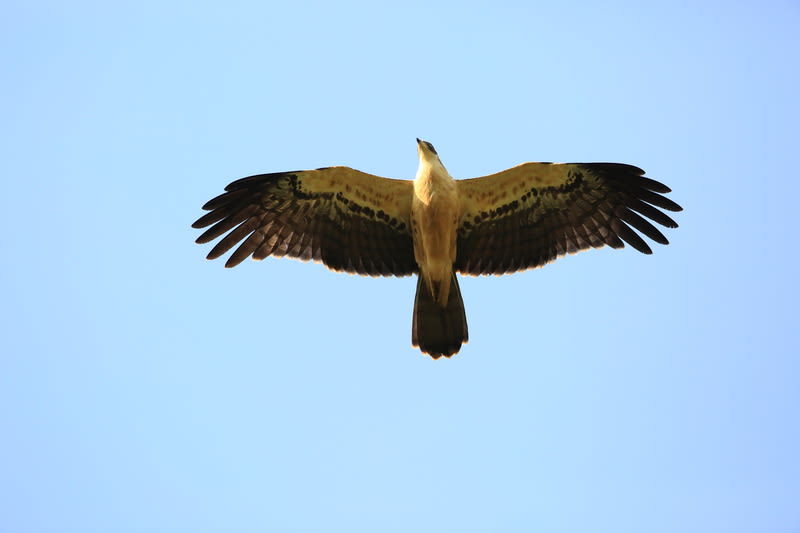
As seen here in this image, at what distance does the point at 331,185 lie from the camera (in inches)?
393

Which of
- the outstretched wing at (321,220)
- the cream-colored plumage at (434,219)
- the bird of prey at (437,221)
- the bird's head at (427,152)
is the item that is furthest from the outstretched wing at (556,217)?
the outstretched wing at (321,220)

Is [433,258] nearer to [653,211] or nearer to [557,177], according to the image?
[557,177]

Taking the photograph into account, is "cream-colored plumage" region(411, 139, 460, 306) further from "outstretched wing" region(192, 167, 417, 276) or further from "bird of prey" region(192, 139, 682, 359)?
"outstretched wing" region(192, 167, 417, 276)

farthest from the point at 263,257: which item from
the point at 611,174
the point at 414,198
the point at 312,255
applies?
the point at 611,174

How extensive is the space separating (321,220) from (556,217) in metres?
3.01

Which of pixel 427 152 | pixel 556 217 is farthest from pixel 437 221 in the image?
pixel 556 217

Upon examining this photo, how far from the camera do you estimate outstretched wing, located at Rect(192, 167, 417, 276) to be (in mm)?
9938

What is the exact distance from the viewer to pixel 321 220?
1024cm

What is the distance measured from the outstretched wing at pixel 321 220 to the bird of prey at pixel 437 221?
1cm

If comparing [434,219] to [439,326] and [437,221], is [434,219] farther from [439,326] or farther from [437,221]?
[439,326]

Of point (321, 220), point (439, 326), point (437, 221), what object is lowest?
point (439, 326)

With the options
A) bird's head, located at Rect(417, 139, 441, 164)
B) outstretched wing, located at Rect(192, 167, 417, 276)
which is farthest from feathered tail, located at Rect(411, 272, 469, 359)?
bird's head, located at Rect(417, 139, 441, 164)

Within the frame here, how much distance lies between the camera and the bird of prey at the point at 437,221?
9.79 metres

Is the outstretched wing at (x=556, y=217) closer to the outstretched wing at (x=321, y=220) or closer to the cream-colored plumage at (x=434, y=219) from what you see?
the cream-colored plumage at (x=434, y=219)
